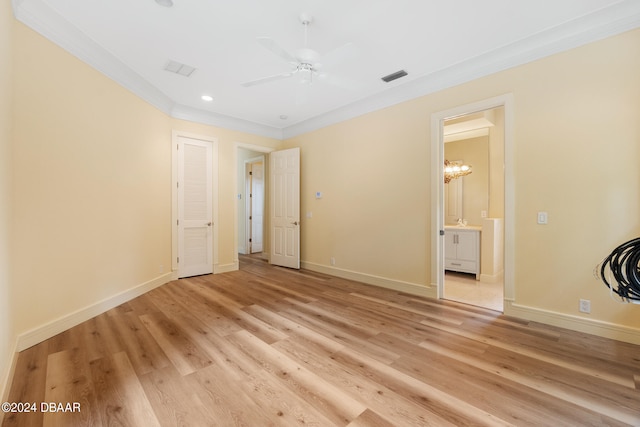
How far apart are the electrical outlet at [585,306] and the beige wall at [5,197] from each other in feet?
15.3

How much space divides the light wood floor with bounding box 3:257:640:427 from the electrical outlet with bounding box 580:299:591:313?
261 mm

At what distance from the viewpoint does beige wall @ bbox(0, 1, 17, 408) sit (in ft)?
6.15

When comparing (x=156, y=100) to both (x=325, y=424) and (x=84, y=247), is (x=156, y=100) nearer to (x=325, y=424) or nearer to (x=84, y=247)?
(x=84, y=247)

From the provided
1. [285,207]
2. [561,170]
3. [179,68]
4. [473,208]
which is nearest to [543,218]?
[561,170]

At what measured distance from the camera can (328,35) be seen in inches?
109

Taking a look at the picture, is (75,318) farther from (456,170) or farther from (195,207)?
(456,170)

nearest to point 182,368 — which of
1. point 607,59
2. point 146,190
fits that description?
point 146,190

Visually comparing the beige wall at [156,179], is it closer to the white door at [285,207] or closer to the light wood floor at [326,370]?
the light wood floor at [326,370]

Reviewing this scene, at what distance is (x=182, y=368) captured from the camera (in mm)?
2102

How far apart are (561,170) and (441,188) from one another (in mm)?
1232

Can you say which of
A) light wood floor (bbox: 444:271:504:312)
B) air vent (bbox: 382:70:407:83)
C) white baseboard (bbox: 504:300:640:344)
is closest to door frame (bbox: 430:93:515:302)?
white baseboard (bbox: 504:300:640:344)

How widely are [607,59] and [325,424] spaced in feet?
12.8

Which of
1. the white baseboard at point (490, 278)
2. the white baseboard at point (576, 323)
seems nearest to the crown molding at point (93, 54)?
the white baseboard at point (576, 323)

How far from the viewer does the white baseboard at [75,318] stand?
94.4 inches
